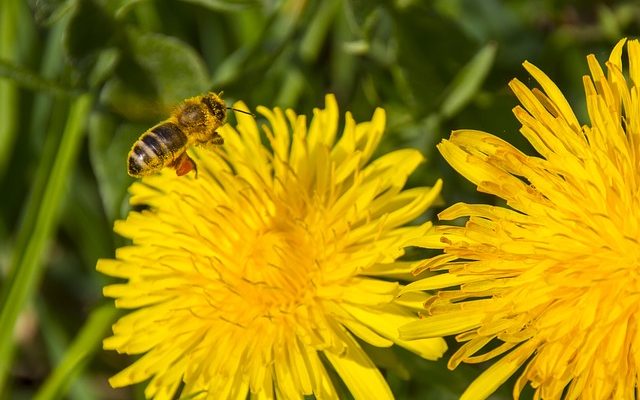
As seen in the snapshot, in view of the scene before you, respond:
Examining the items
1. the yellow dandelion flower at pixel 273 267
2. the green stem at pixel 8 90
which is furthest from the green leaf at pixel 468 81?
the green stem at pixel 8 90

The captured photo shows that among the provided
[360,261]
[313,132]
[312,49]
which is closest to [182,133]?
[313,132]

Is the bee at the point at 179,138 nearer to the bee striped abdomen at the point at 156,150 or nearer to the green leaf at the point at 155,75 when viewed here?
the bee striped abdomen at the point at 156,150

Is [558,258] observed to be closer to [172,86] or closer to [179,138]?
[179,138]

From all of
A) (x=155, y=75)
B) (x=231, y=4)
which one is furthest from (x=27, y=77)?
(x=231, y=4)

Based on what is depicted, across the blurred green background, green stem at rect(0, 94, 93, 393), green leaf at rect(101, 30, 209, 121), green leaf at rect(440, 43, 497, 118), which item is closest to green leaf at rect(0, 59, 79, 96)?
the blurred green background

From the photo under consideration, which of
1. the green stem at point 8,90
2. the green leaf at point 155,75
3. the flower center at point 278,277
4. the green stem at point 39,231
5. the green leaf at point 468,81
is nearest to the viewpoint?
the flower center at point 278,277

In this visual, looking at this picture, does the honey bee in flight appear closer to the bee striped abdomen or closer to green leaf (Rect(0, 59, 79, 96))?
the bee striped abdomen
